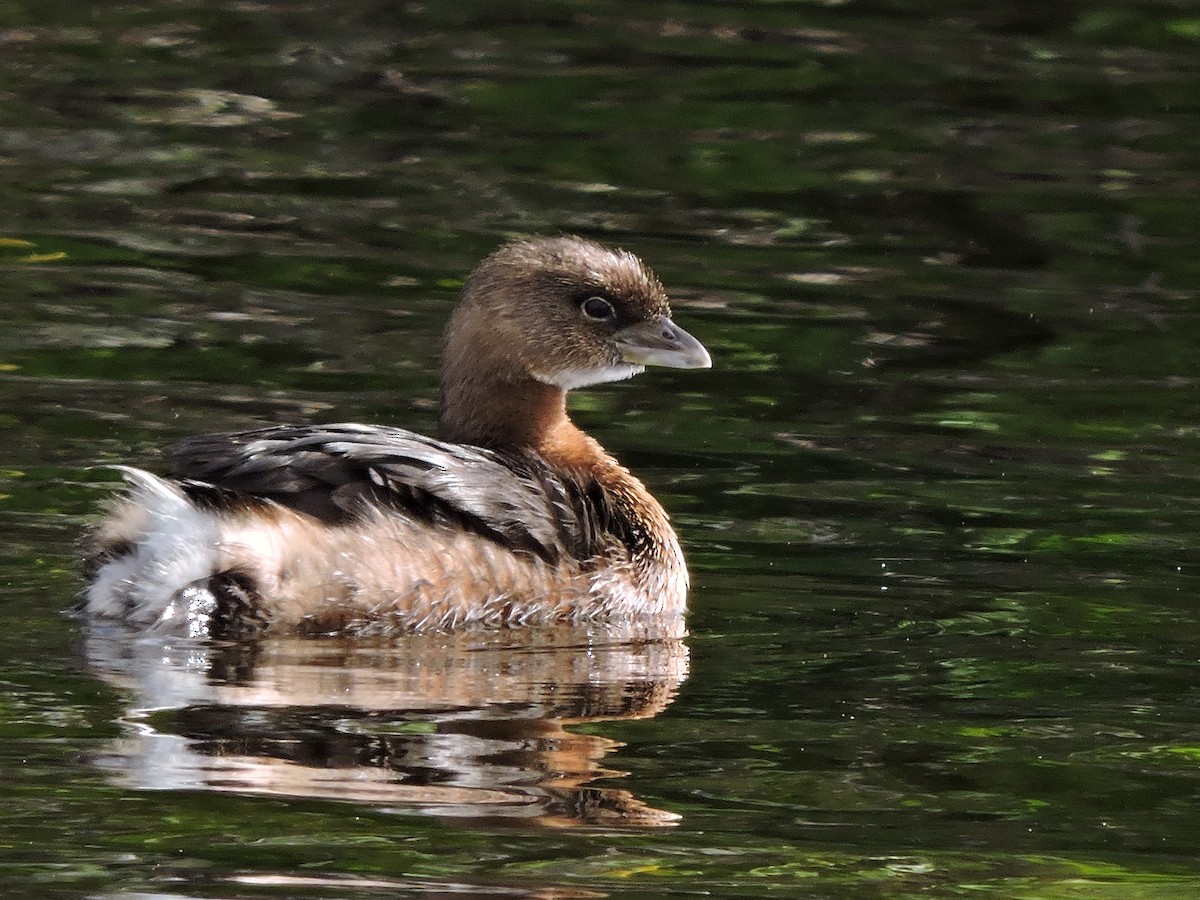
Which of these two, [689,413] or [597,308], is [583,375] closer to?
[597,308]

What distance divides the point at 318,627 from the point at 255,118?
25.0ft

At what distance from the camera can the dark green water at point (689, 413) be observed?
565 centimetres

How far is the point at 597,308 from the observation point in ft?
27.6

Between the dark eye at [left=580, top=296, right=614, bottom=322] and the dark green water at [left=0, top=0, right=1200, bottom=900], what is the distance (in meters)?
0.81

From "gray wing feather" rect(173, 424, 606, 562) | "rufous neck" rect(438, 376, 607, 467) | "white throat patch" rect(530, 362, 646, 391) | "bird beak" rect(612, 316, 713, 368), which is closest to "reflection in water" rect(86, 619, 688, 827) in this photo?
"gray wing feather" rect(173, 424, 606, 562)

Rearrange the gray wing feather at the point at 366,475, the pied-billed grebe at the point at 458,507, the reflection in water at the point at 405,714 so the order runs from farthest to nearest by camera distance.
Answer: the gray wing feather at the point at 366,475
the pied-billed grebe at the point at 458,507
the reflection in water at the point at 405,714

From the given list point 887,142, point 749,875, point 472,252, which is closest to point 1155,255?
point 887,142

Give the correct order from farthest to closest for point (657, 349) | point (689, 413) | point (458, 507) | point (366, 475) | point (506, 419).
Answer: point (689, 413)
point (657, 349)
point (506, 419)
point (458, 507)
point (366, 475)

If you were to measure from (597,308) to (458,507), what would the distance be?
4.08ft

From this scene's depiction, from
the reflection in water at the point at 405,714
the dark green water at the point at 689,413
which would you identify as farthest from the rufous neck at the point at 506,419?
the reflection in water at the point at 405,714

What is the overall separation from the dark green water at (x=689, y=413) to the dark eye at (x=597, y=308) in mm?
807

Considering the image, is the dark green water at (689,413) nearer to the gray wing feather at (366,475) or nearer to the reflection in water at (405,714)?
the reflection in water at (405,714)

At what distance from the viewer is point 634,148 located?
13.9 meters

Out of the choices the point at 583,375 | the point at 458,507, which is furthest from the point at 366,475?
the point at 583,375
